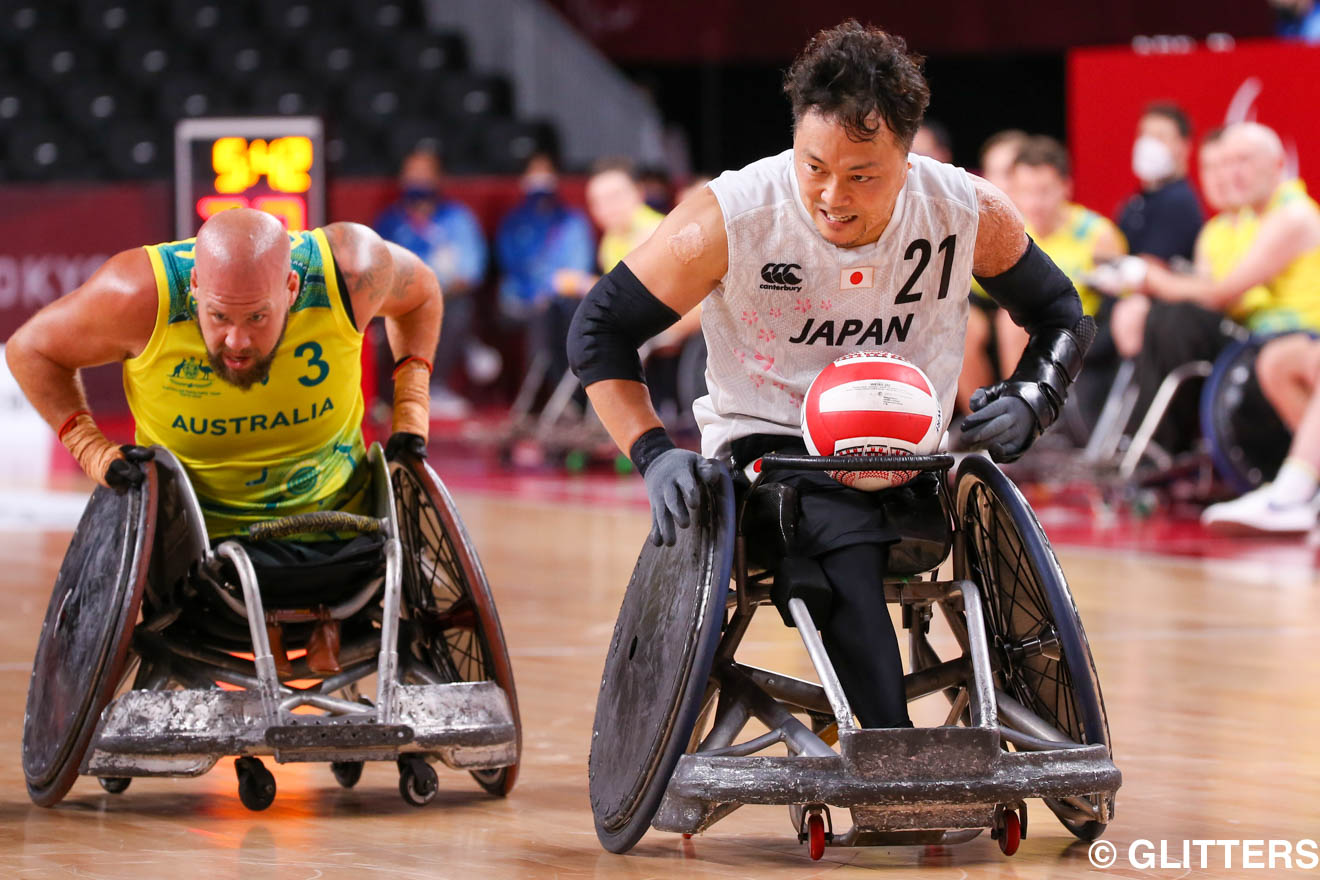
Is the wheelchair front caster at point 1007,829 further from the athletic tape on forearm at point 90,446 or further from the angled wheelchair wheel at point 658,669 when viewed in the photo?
the athletic tape on forearm at point 90,446

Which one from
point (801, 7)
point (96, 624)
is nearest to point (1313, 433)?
point (96, 624)

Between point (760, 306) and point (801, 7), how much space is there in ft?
52.3

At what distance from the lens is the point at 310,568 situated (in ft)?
13.6

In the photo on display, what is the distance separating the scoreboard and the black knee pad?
7584 mm

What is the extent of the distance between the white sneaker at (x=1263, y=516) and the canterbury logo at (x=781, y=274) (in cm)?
560

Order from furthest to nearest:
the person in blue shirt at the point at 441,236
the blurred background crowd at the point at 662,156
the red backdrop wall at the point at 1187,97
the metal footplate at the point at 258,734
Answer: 1. the person in blue shirt at the point at 441,236
2. the red backdrop wall at the point at 1187,97
3. the blurred background crowd at the point at 662,156
4. the metal footplate at the point at 258,734

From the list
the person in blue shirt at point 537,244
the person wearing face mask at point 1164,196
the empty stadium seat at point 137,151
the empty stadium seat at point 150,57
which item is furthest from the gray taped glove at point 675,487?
the empty stadium seat at point 150,57

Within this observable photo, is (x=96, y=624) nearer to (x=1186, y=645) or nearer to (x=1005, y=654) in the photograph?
(x=1005, y=654)

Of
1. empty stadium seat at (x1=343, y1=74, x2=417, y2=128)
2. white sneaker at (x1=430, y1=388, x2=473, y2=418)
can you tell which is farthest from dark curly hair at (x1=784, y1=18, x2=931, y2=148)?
empty stadium seat at (x1=343, y1=74, x2=417, y2=128)

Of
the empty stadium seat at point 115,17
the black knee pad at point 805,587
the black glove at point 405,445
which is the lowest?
the black knee pad at point 805,587

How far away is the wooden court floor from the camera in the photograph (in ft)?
11.2

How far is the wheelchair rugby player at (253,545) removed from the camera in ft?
12.4

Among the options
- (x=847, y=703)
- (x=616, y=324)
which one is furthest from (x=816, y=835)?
(x=616, y=324)

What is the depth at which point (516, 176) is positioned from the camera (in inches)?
653
